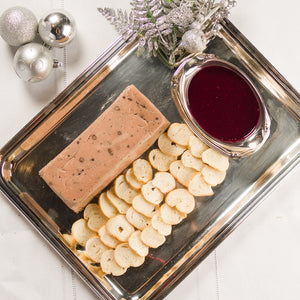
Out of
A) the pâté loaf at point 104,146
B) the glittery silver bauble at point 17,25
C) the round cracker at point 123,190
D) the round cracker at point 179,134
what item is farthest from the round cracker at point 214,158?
the glittery silver bauble at point 17,25

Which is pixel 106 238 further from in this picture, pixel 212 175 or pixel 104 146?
pixel 212 175

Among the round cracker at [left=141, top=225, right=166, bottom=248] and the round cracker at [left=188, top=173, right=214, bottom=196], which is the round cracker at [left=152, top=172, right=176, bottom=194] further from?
the round cracker at [left=141, top=225, right=166, bottom=248]

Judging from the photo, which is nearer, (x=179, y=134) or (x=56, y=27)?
(x=56, y=27)

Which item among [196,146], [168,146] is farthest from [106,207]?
[196,146]

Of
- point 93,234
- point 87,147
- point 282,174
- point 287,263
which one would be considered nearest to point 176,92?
point 87,147

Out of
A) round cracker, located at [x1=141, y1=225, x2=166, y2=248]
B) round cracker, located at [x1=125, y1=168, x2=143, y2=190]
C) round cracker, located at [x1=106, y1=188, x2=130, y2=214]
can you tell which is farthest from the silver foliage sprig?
round cracker, located at [x1=141, y1=225, x2=166, y2=248]

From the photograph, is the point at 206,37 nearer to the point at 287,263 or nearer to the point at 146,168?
the point at 146,168

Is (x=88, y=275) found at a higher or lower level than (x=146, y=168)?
lower
